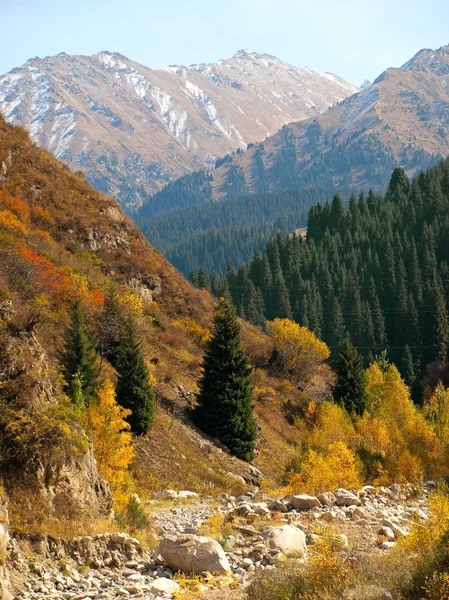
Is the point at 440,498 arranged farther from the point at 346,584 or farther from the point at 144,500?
the point at 144,500

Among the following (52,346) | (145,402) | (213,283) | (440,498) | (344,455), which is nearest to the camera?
(440,498)

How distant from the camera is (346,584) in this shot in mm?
13734

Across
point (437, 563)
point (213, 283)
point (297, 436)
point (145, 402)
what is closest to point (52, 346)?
point (145, 402)

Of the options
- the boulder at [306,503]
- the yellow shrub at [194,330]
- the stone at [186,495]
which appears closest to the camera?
the boulder at [306,503]

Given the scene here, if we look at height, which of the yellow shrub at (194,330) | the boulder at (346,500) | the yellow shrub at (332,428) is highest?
the yellow shrub at (194,330)

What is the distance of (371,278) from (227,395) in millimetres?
93716

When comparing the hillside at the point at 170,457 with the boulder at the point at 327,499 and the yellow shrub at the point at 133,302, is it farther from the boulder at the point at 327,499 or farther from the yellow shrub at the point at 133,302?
the yellow shrub at the point at 133,302

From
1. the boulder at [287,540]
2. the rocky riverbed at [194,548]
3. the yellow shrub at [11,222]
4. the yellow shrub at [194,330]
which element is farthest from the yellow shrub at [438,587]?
the yellow shrub at [194,330]

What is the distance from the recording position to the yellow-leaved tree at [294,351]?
69.6 metres

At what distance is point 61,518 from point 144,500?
1231 centimetres

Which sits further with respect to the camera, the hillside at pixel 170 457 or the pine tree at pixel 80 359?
the pine tree at pixel 80 359

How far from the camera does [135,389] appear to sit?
3812 centimetres

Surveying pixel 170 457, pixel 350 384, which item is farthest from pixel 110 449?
pixel 350 384

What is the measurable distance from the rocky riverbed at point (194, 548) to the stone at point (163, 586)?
26 millimetres
